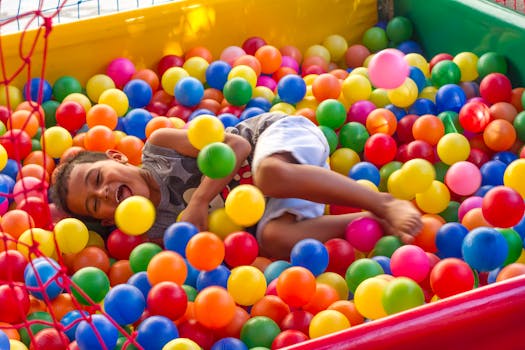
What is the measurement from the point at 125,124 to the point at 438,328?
127cm

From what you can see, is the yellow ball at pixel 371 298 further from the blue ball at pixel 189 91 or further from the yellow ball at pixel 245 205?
the blue ball at pixel 189 91

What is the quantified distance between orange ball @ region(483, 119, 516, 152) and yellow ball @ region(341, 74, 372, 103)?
0.35m

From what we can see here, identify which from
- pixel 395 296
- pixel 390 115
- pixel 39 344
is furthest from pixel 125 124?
pixel 395 296

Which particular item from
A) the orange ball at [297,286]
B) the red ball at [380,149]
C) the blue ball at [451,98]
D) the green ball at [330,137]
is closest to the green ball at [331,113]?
the green ball at [330,137]

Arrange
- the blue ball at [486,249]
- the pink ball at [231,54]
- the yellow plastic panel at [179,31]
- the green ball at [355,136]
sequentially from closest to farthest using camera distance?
the blue ball at [486,249], the green ball at [355,136], the yellow plastic panel at [179,31], the pink ball at [231,54]

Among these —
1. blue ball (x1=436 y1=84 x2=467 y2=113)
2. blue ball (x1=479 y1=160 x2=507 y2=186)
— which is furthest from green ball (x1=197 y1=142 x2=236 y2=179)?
blue ball (x1=436 y1=84 x2=467 y2=113)

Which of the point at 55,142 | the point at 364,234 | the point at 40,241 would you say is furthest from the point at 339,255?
the point at 55,142

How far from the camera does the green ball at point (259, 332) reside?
1387mm

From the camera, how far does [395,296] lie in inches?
52.6

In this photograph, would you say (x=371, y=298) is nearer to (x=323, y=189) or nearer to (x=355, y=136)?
(x=323, y=189)

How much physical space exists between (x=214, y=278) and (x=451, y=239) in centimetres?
45

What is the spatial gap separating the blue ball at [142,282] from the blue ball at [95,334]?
17cm

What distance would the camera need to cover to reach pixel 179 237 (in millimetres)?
1599

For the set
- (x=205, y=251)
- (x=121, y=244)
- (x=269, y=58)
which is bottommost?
(x=121, y=244)
